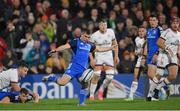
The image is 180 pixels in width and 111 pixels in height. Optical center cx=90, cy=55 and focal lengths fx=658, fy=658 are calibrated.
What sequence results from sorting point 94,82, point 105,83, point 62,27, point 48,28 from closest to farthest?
point 94,82 < point 105,83 < point 62,27 < point 48,28

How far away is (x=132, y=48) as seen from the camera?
23.0 m

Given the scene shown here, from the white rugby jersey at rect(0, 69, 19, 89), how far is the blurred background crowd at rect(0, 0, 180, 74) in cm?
357

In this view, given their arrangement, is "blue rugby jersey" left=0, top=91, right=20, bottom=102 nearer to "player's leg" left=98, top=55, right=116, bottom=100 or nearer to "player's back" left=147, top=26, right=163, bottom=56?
"player's leg" left=98, top=55, right=116, bottom=100

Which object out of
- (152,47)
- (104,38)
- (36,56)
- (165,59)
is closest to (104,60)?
(104,38)

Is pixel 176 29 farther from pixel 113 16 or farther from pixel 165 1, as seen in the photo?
pixel 165 1

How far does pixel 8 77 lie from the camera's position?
57.7 feet

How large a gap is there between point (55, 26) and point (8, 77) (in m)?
5.49

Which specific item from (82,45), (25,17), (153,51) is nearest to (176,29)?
(153,51)

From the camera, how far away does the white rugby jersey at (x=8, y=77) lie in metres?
17.5

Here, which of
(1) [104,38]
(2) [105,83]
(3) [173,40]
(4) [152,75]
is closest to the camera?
(3) [173,40]

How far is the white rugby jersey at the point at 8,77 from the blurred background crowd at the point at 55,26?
11.7 feet

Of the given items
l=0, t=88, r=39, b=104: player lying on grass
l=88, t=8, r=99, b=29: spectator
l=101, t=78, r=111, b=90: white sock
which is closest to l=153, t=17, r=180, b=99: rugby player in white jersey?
l=101, t=78, r=111, b=90: white sock

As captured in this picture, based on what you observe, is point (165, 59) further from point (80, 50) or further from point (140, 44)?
point (80, 50)

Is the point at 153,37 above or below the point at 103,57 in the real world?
above
